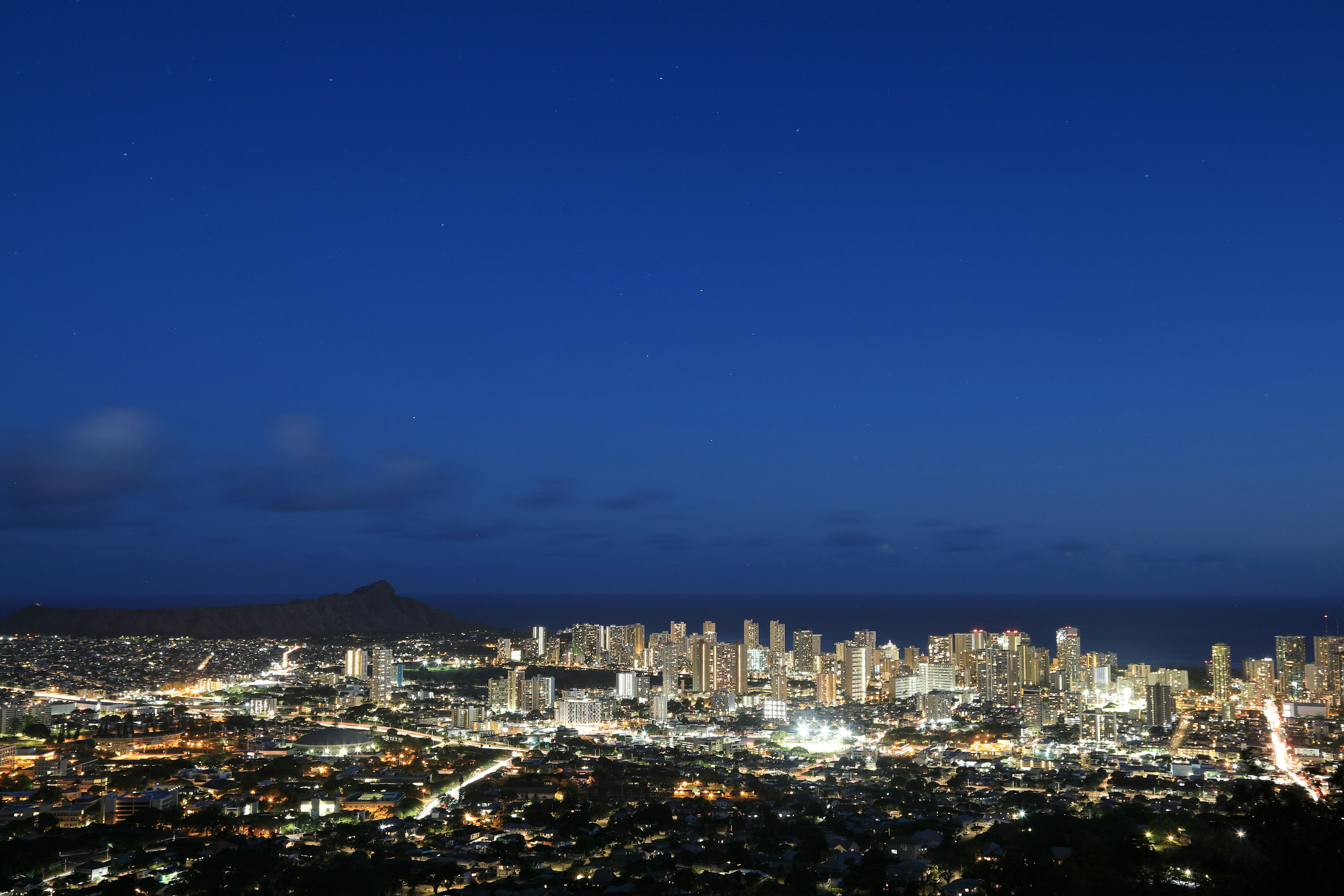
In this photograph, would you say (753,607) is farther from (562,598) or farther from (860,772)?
(860,772)

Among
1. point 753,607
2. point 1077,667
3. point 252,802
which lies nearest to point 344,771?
point 252,802

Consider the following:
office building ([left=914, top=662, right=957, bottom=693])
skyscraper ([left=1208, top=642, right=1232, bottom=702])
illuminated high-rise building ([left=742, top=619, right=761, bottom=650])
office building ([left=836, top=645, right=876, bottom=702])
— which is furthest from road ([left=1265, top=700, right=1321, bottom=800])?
illuminated high-rise building ([left=742, top=619, right=761, bottom=650])

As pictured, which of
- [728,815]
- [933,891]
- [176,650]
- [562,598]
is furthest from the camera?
[562,598]

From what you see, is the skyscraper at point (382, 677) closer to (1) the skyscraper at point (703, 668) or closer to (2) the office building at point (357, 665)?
(2) the office building at point (357, 665)

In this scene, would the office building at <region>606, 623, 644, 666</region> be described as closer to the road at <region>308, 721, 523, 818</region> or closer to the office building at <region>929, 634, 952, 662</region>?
the office building at <region>929, 634, 952, 662</region>

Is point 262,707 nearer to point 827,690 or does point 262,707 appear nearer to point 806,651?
point 827,690

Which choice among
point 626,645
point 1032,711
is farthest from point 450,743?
point 626,645
